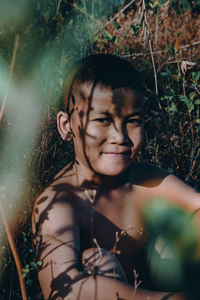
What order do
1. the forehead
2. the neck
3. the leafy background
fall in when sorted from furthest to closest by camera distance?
the leafy background → the neck → the forehead

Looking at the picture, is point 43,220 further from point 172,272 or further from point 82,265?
point 172,272

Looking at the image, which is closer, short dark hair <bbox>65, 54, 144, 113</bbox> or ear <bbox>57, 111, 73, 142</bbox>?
short dark hair <bbox>65, 54, 144, 113</bbox>

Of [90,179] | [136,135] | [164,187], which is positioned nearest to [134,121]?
[136,135]

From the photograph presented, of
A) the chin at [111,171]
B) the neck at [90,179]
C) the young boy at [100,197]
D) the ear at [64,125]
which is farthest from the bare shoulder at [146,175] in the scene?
the ear at [64,125]

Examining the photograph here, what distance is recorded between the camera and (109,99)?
1.78m

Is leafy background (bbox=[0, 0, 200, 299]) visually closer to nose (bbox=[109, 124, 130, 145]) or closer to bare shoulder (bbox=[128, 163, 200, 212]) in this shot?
bare shoulder (bbox=[128, 163, 200, 212])

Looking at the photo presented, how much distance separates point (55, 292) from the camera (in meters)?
1.58

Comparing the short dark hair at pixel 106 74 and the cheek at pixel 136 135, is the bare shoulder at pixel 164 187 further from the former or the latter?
the short dark hair at pixel 106 74

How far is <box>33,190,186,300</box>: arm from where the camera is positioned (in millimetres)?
1507

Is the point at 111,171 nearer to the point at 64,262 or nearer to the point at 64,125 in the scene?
the point at 64,125

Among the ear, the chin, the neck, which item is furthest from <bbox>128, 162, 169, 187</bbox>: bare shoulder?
the ear

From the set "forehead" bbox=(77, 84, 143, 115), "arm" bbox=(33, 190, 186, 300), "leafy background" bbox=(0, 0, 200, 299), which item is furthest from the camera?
"leafy background" bbox=(0, 0, 200, 299)

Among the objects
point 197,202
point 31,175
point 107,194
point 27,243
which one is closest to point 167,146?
point 197,202

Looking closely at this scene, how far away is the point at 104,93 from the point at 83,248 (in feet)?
2.68
